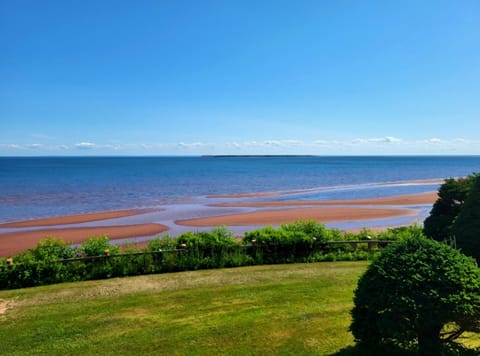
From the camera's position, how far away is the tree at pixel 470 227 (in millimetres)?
7395

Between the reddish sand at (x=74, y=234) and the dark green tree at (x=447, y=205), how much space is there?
1759 cm

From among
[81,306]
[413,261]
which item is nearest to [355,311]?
[413,261]

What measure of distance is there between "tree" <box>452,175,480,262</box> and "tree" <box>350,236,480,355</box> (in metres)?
2.59

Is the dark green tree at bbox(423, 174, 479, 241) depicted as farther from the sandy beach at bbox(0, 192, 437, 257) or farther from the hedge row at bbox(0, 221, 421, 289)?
the sandy beach at bbox(0, 192, 437, 257)

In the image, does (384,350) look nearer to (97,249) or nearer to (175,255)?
(175,255)

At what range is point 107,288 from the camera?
1028 centimetres

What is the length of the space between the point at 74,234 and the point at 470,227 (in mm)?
23586

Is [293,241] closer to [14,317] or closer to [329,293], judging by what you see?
[329,293]

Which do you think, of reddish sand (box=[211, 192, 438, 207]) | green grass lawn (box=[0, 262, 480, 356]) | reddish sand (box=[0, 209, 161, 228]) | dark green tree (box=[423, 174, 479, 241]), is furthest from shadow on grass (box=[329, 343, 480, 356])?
reddish sand (box=[211, 192, 438, 207])

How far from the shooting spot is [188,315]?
8.23m

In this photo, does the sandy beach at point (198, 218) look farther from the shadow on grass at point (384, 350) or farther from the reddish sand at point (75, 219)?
the shadow on grass at point (384, 350)

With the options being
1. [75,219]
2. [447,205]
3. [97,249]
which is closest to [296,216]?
[447,205]

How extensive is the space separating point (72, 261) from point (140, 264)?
88.6 inches

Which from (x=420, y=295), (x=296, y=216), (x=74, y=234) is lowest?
(x=74, y=234)
